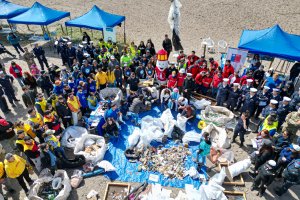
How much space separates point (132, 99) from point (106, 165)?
3.49 m

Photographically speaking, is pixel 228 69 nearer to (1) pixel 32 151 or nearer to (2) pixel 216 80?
(2) pixel 216 80

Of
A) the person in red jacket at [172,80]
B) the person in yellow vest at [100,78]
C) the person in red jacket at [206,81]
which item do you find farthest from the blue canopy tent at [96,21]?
the person in red jacket at [206,81]

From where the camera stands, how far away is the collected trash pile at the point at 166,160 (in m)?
7.52

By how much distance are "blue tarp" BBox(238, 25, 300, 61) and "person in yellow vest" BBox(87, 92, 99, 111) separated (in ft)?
24.2

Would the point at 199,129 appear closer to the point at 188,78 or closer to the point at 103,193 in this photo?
the point at 188,78

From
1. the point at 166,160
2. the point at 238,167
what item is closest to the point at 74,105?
the point at 166,160

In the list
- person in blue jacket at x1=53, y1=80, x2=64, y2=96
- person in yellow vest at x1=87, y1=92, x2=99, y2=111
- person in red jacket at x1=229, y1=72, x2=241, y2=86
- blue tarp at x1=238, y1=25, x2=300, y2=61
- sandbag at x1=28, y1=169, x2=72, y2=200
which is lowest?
sandbag at x1=28, y1=169, x2=72, y2=200

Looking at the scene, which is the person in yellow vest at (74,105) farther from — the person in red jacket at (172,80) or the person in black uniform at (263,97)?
the person in black uniform at (263,97)

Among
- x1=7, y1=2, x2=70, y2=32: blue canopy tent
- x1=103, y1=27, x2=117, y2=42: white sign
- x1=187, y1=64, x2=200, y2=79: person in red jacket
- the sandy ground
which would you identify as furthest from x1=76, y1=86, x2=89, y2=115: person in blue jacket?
x1=7, y1=2, x2=70, y2=32: blue canopy tent

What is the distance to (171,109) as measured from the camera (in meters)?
10.4

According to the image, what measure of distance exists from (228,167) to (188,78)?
4214 mm

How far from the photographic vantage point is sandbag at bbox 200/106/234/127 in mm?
9359

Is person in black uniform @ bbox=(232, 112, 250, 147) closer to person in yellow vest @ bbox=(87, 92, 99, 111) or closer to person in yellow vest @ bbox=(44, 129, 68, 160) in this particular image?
person in yellow vest @ bbox=(87, 92, 99, 111)

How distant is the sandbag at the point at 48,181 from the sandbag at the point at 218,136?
5.19m
